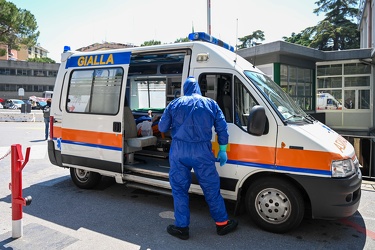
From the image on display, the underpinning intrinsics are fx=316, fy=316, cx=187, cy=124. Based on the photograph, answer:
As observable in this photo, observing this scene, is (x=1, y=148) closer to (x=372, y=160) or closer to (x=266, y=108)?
(x=266, y=108)

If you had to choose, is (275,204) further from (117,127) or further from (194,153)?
(117,127)

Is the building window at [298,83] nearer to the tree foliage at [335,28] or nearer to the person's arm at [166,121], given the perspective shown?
the person's arm at [166,121]

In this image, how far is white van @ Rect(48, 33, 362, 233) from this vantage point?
12.3ft

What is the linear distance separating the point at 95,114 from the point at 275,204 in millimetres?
3230

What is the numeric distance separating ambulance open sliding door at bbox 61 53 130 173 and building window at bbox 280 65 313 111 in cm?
1103

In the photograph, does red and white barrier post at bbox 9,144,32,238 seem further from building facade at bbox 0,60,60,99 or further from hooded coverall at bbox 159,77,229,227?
building facade at bbox 0,60,60,99

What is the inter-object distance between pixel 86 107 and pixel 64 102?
22.1 inches

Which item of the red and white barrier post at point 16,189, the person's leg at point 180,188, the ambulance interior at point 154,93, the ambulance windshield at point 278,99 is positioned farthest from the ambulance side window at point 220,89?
the red and white barrier post at point 16,189

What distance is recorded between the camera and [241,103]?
4266 mm

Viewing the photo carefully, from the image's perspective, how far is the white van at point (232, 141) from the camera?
12.3 feet

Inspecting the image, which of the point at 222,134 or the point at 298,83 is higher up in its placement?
the point at 298,83

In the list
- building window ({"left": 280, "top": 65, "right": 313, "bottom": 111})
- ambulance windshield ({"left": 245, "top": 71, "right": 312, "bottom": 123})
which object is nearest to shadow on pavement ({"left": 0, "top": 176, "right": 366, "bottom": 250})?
ambulance windshield ({"left": 245, "top": 71, "right": 312, "bottom": 123})

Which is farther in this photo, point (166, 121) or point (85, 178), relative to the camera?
point (85, 178)

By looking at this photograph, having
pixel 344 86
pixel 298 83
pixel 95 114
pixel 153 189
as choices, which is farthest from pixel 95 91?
pixel 344 86
